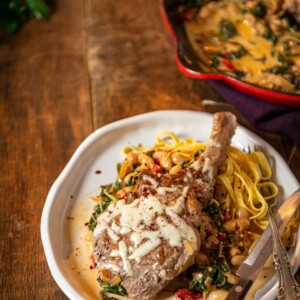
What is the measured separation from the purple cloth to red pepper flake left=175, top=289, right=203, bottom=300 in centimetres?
165

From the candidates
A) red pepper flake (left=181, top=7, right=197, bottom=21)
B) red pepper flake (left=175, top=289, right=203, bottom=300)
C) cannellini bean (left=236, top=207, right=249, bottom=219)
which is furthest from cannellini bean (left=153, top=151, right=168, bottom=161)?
red pepper flake (left=181, top=7, right=197, bottom=21)

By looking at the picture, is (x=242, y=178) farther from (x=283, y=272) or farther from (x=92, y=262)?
(x=92, y=262)

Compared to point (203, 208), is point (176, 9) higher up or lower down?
higher up

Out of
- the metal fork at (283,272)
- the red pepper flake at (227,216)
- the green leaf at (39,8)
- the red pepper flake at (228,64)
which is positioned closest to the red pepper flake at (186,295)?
the metal fork at (283,272)

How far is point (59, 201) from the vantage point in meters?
4.09

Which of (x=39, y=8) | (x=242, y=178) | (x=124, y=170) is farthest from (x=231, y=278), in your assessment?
(x=39, y=8)

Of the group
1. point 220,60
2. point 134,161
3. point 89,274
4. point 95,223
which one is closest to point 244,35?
point 220,60

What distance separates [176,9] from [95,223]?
2.42 metres

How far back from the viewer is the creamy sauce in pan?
3578 mm

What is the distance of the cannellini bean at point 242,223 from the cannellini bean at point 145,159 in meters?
0.79

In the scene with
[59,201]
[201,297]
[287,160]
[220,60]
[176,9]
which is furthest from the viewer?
[176,9]

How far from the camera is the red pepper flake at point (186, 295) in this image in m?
3.48

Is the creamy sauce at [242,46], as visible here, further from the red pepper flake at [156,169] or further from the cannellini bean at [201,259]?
the cannellini bean at [201,259]

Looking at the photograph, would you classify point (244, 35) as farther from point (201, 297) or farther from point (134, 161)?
point (201, 297)
